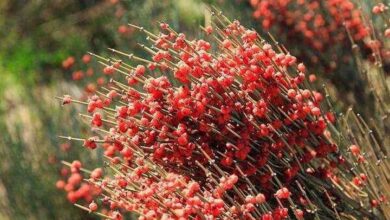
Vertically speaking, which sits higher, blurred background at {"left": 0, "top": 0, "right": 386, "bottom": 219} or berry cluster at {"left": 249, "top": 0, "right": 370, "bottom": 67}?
berry cluster at {"left": 249, "top": 0, "right": 370, "bottom": 67}

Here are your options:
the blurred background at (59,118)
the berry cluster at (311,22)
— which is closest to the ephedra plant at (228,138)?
the blurred background at (59,118)

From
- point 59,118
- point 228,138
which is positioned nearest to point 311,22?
point 59,118

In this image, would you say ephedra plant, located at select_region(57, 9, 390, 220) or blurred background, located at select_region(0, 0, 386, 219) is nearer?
ephedra plant, located at select_region(57, 9, 390, 220)

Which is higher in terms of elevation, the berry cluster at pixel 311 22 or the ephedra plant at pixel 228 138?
the berry cluster at pixel 311 22

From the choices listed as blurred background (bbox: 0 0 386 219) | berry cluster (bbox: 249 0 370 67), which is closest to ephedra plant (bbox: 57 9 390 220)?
blurred background (bbox: 0 0 386 219)

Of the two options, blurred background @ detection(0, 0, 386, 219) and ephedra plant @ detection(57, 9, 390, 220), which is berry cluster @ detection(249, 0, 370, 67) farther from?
ephedra plant @ detection(57, 9, 390, 220)

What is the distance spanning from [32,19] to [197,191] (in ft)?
20.6

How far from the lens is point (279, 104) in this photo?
2072 millimetres

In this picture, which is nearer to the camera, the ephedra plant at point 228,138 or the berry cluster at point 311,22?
the ephedra plant at point 228,138

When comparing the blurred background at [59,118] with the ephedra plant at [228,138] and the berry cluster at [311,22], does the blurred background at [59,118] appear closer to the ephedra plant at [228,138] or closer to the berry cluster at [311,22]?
the berry cluster at [311,22]

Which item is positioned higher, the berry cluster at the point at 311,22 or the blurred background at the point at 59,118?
the berry cluster at the point at 311,22

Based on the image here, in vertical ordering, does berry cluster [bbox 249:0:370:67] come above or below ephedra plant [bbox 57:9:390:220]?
above

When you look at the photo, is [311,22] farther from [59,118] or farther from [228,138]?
[228,138]

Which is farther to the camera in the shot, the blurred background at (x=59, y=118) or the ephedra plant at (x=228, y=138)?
the blurred background at (x=59, y=118)
